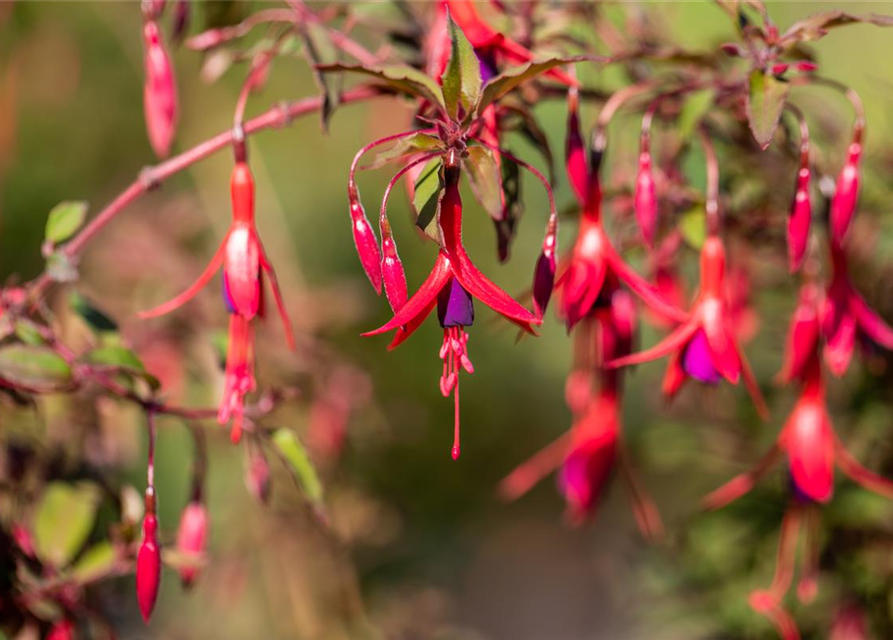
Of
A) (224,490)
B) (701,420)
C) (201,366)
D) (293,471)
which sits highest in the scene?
(293,471)

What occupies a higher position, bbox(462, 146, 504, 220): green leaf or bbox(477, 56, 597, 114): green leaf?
bbox(477, 56, 597, 114): green leaf

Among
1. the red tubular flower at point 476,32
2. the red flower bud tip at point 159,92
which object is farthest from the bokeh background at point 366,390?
the red tubular flower at point 476,32

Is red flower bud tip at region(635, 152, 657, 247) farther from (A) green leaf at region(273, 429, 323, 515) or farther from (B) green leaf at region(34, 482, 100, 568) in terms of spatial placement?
(B) green leaf at region(34, 482, 100, 568)

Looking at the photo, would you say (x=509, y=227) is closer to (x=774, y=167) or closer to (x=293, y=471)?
(x=293, y=471)

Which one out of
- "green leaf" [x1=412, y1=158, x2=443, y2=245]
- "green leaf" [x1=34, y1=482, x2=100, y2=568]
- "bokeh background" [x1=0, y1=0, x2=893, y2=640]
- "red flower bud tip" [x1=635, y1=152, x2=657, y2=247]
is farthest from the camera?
"bokeh background" [x1=0, y1=0, x2=893, y2=640]

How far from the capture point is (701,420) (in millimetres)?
844

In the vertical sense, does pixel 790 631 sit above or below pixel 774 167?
below

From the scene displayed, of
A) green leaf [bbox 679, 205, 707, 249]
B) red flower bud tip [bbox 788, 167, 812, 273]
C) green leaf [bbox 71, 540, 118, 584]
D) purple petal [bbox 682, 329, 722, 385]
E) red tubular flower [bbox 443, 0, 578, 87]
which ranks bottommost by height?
green leaf [bbox 71, 540, 118, 584]

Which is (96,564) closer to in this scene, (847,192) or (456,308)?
(456,308)

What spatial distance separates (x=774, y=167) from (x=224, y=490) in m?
0.66

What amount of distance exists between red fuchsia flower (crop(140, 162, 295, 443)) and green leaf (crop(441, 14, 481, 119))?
0.10 metres

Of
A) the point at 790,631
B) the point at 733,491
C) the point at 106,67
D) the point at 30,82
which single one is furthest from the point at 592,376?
the point at 106,67

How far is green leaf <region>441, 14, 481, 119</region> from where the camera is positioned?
36cm

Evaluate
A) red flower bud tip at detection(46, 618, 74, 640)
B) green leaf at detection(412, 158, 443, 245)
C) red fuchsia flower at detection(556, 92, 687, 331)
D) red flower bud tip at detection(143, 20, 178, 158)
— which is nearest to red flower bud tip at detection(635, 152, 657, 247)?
red fuchsia flower at detection(556, 92, 687, 331)
